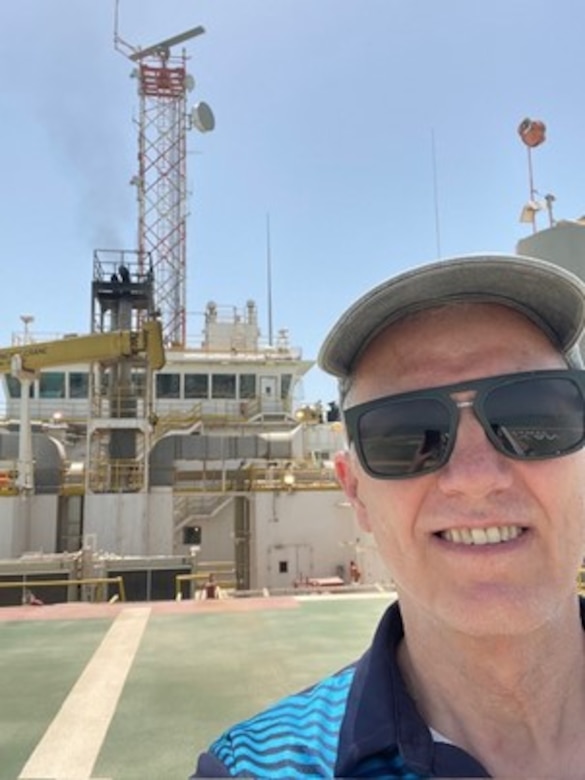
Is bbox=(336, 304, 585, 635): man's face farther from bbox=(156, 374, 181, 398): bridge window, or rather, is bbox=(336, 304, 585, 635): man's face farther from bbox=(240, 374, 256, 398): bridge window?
bbox=(156, 374, 181, 398): bridge window

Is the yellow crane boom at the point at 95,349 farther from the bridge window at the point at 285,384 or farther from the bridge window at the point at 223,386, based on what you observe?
the bridge window at the point at 285,384

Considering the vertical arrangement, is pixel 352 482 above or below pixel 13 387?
below

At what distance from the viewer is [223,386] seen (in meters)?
23.8

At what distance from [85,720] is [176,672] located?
1.40 m

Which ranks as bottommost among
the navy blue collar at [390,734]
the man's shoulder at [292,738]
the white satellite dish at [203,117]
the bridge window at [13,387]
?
the man's shoulder at [292,738]

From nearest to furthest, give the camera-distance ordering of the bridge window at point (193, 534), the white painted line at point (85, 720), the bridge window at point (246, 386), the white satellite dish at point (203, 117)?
the white painted line at point (85, 720), the bridge window at point (193, 534), the bridge window at point (246, 386), the white satellite dish at point (203, 117)

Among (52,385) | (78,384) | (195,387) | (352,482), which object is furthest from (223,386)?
(352,482)

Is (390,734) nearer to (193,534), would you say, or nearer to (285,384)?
(193,534)

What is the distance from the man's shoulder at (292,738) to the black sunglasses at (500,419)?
60cm

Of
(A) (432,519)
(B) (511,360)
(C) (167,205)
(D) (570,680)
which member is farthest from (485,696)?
(C) (167,205)

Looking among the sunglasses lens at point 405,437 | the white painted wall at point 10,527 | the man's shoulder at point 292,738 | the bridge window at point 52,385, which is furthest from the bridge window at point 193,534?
the sunglasses lens at point 405,437

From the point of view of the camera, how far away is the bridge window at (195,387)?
23594mm

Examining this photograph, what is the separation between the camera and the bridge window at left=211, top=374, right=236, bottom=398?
77.7 feet

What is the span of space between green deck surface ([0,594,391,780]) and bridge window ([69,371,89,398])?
1588cm
